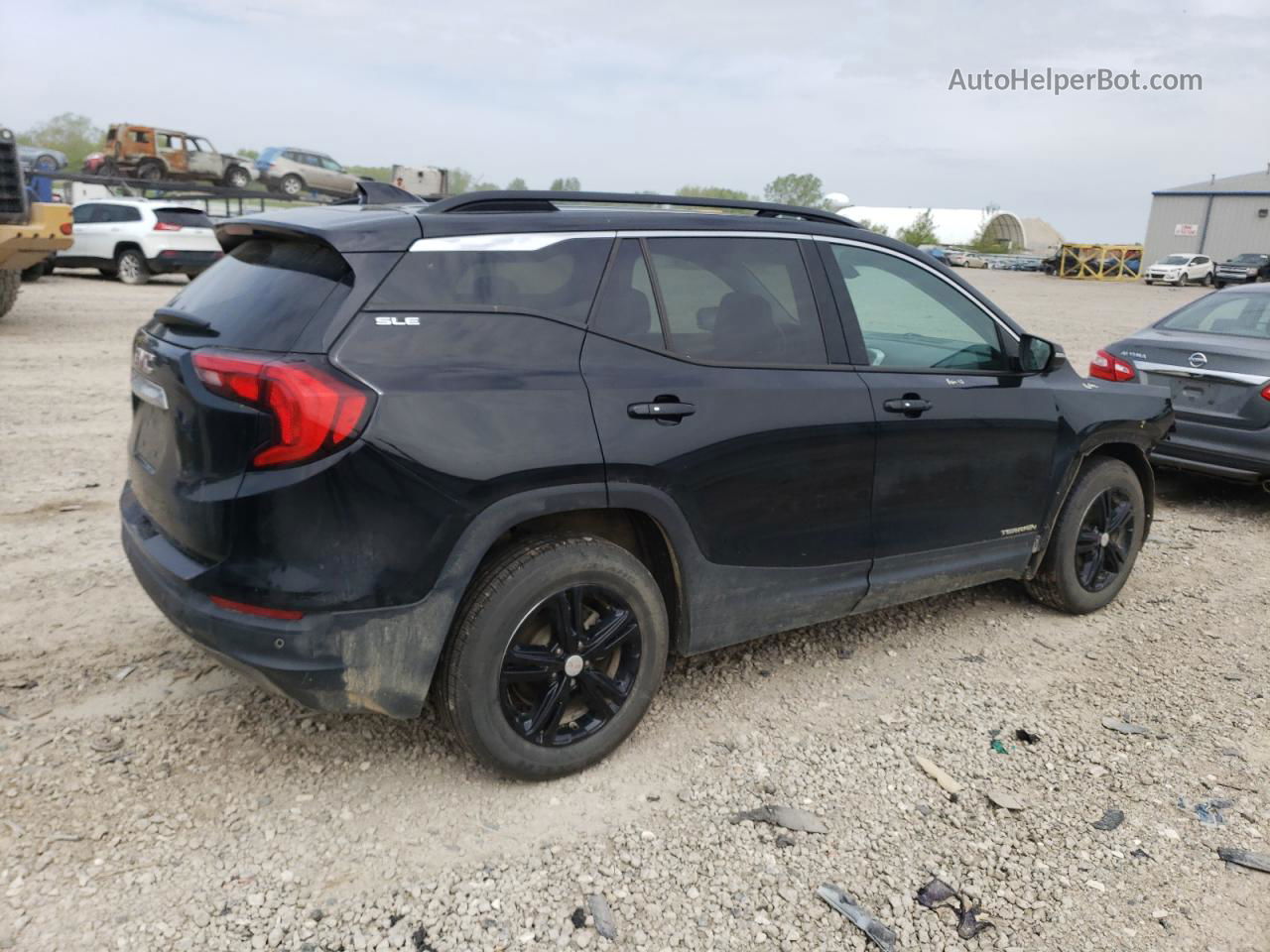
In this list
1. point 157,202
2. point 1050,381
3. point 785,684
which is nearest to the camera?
point 785,684

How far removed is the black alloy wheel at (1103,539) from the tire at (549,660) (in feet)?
8.06

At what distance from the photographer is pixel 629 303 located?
3260 millimetres

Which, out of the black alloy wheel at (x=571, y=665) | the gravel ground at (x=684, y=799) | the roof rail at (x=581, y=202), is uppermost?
the roof rail at (x=581, y=202)

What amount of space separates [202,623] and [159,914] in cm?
76

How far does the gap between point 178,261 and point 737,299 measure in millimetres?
17141

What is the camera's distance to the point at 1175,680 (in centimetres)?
420

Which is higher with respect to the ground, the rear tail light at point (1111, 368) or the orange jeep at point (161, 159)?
the orange jeep at point (161, 159)

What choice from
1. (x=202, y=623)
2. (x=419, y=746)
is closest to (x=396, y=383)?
(x=202, y=623)

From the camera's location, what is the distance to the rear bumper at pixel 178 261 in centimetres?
1789

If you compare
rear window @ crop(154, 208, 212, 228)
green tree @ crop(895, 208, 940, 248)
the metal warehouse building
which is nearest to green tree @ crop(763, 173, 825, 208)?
green tree @ crop(895, 208, 940, 248)

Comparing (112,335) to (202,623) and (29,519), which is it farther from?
(202,623)

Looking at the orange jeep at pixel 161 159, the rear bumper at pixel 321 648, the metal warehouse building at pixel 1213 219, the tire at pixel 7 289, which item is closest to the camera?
the rear bumper at pixel 321 648

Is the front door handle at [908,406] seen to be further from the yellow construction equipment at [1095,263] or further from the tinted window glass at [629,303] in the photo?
the yellow construction equipment at [1095,263]

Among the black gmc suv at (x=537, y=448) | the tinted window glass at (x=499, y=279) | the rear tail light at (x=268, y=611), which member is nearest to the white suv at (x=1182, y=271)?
the black gmc suv at (x=537, y=448)
